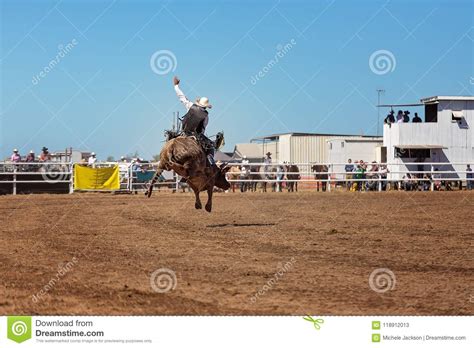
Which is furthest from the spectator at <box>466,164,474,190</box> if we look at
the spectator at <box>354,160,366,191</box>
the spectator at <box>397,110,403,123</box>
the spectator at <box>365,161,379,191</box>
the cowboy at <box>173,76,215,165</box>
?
the cowboy at <box>173,76,215,165</box>

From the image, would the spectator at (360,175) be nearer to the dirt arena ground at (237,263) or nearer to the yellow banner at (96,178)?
the yellow banner at (96,178)

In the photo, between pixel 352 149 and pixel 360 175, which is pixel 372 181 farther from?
pixel 352 149

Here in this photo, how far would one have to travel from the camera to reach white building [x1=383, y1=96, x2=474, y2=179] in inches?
Result: 1709

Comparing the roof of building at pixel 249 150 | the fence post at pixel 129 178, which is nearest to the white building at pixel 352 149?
the roof of building at pixel 249 150

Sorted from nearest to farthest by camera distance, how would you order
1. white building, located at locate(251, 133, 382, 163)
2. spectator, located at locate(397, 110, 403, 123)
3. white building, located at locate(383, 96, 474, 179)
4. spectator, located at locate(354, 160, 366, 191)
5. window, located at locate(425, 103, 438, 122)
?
spectator, located at locate(354, 160, 366, 191) → white building, located at locate(383, 96, 474, 179) → spectator, located at locate(397, 110, 403, 123) → window, located at locate(425, 103, 438, 122) → white building, located at locate(251, 133, 382, 163)

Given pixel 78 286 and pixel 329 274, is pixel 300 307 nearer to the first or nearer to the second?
pixel 329 274

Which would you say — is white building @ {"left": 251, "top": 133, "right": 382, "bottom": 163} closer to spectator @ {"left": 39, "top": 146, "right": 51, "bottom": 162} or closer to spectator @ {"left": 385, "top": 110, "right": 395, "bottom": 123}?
spectator @ {"left": 385, "top": 110, "right": 395, "bottom": 123}

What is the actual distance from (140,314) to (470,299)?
140 inches

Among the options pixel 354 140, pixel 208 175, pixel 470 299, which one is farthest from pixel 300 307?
pixel 354 140

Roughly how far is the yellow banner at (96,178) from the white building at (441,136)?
1888cm

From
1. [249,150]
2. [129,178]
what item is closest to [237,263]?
[129,178]

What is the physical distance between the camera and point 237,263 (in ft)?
32.3

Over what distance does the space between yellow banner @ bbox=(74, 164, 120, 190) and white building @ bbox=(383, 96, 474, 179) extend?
61.9 ft
